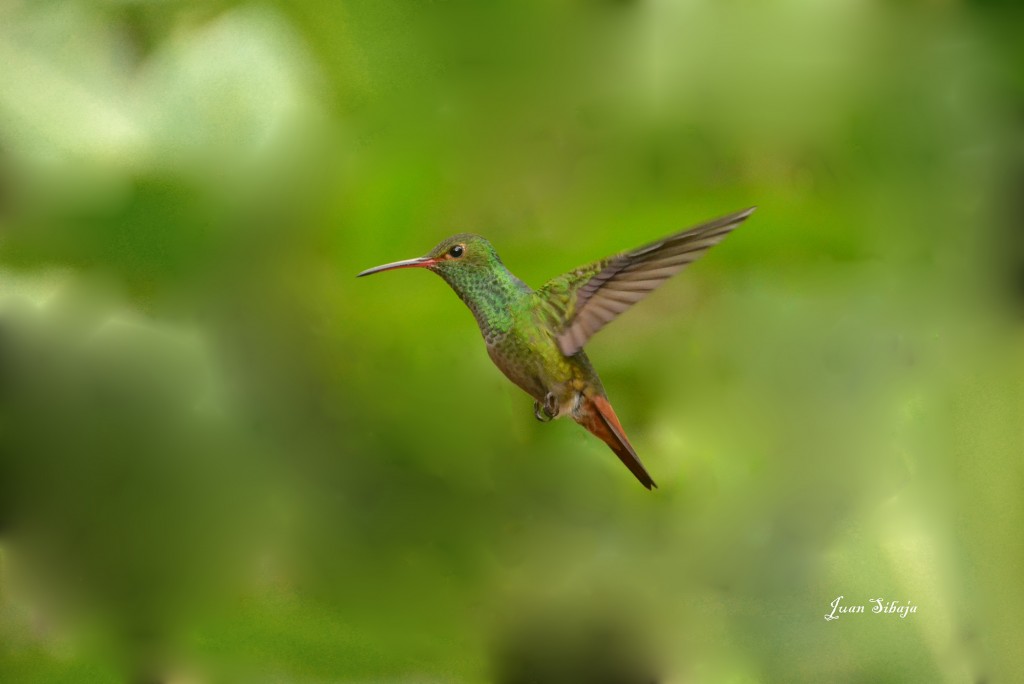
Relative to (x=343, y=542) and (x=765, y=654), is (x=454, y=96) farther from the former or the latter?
(x=765, y=654)

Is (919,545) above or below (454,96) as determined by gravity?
below

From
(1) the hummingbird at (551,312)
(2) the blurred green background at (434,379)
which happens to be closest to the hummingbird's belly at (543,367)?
(1) the hummingbird at (551,312)

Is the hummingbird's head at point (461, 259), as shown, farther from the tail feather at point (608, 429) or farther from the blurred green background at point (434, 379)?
the blurred green background at point (434, 379)

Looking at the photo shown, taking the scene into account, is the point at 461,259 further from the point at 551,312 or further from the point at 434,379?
the point at 434,379

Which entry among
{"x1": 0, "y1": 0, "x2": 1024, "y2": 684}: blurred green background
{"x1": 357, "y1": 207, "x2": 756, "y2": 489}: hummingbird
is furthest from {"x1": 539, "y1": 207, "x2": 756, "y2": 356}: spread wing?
{"x1": 0, "y1": 0, "x2": 1024, "y2": 684}: blurred green background

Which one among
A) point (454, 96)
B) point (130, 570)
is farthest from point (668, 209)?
point (130, 570)

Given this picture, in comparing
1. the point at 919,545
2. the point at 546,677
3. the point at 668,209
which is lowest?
the point at 546,677
